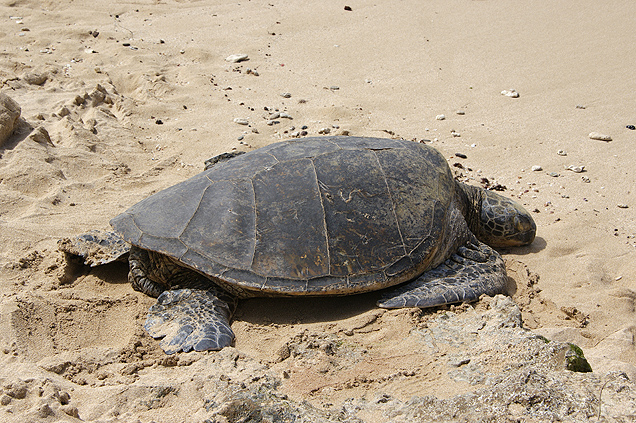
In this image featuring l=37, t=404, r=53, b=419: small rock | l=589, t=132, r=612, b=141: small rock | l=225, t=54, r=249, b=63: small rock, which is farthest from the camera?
l=225, t=54, r=249, b=63: small rock

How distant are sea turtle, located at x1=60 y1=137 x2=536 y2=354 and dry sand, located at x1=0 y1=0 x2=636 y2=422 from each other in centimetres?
22

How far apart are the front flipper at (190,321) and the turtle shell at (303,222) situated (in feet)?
0.71

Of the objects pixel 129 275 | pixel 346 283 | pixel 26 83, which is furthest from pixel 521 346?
pixel 26 83

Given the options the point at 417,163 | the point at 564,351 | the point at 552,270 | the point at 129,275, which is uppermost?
the point at 417,163

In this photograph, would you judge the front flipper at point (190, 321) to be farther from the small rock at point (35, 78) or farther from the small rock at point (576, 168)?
the small rock at point (35, 78)

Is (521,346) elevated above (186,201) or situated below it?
below

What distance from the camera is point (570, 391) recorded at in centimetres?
219

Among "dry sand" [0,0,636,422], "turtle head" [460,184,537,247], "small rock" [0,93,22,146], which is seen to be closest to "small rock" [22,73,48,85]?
"dry sand" [0,0,636,422]

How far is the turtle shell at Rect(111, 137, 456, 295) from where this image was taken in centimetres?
328

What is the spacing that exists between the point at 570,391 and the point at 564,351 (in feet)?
0.99

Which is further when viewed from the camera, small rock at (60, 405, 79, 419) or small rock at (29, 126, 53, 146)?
small rock at (29, 126, 53, 146)

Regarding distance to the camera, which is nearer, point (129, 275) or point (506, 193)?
point (129, 275)

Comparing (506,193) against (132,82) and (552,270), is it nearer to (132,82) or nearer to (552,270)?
(552,270)

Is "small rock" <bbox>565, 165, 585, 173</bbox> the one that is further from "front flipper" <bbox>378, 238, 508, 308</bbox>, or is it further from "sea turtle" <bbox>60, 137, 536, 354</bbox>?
"sea turtle" <bbox>60, 137, 536, 354</bbox>
